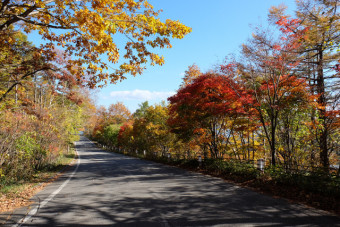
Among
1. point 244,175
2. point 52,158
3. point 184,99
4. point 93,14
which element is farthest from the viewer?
point 52,158

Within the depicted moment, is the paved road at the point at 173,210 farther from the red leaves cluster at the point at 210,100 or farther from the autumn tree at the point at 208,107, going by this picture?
the autumn tree at the point at 208,107

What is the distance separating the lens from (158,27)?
5.50 meters

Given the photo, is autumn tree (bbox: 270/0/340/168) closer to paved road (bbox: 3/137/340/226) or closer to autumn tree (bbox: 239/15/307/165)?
autumn tree (bbox: 239/15/307/165)

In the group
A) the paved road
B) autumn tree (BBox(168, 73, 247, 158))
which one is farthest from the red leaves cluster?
the paved road

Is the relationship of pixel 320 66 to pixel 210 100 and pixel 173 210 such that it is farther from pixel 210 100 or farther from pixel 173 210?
pixel 173 210

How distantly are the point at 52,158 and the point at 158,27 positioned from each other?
15.8 meters

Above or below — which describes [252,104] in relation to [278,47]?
below

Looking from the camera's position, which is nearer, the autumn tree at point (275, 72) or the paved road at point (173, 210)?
the paved road at point (173, 210)

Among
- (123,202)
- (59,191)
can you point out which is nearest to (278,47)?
(123,202)

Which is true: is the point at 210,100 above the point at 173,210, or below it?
above

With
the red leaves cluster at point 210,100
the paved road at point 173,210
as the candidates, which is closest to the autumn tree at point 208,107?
the red leaves cluster at point 210,100

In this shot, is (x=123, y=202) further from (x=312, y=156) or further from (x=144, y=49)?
(x=312, y=156)

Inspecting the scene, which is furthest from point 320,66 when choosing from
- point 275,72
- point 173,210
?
point 173,210

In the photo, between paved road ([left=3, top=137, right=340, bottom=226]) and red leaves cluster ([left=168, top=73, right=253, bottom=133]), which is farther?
red leaves cluster ([left=168, top=73, right=253, bottom=133])
